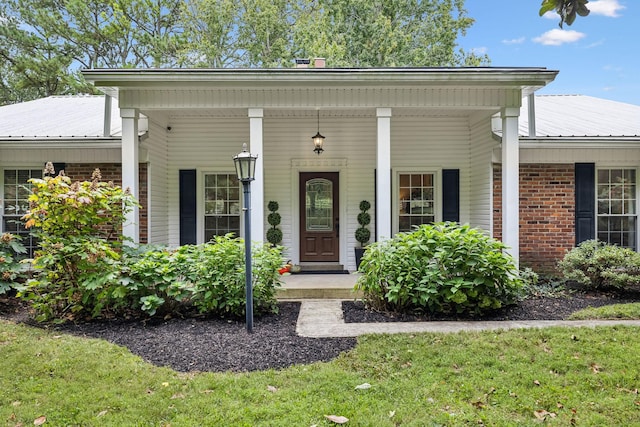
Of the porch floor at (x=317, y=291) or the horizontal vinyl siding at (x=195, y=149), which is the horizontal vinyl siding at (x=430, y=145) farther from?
the horizontal vinyl siding at (x=195, y=149)

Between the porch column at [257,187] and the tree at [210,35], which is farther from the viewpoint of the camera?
the tree at [210,35]

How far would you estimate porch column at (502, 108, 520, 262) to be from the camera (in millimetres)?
6672

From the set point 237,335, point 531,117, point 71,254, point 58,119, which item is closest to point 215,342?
point 237,335

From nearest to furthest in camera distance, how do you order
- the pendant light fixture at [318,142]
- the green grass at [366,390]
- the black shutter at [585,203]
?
1. the green grass at [366,390]
2. the black shutter at [585,203]
3. the pendant light fixture at [318,142]

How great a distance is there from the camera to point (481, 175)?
8.23 metres

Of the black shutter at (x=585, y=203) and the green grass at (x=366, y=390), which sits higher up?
the black shutter at (x=585, y=203)

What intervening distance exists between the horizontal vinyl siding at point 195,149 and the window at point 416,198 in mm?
3310

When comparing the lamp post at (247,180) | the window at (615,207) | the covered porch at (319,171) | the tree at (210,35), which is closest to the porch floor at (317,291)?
the lamp post at (247,180)

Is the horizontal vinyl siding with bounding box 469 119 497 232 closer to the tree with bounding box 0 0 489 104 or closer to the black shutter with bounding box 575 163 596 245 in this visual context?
the black shutter with bounding box 575 163 596 245

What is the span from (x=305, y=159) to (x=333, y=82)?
250cm

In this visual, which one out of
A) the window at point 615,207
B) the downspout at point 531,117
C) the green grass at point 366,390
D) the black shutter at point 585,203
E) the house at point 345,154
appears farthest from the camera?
the window at point 615,207

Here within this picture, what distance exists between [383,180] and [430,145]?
8.37 ft

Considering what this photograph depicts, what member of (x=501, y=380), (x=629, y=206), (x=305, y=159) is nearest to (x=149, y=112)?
(x=305, y=159)

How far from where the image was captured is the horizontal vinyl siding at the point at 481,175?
26.0 ft
